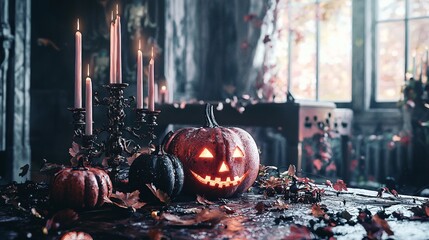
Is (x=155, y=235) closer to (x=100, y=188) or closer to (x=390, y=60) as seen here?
(x=100, y=188)

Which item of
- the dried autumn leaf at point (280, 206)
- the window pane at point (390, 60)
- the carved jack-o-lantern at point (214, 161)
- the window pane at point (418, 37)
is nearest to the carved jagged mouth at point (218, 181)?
the carved jack-o-lantern at point (214, 161)

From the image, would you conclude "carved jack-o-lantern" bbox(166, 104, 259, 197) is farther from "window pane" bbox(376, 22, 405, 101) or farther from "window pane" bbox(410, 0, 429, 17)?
"window pane" bbox(410, 0, 429, 17)

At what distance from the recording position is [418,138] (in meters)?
4.82

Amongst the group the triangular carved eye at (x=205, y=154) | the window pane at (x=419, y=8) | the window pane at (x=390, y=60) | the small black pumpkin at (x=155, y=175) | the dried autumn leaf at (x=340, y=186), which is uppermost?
the window pane at (x=419, y=8)

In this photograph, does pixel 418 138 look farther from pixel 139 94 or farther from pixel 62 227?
pixel 62 227

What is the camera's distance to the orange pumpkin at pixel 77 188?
1.53 metres

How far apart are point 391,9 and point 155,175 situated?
15.4 ft

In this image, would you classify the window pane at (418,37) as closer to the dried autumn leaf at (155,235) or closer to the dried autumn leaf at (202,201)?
the dried autumn leaf at (202,201)

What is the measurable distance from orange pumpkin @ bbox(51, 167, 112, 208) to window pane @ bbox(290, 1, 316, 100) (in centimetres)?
469

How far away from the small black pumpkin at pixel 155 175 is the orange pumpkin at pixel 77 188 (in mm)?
144

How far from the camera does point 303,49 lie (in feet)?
19.8

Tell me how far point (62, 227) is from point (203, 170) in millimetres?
664

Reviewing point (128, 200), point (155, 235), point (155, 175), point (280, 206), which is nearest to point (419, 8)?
point (280, 206)

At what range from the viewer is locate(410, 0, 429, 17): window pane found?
5.36 m
